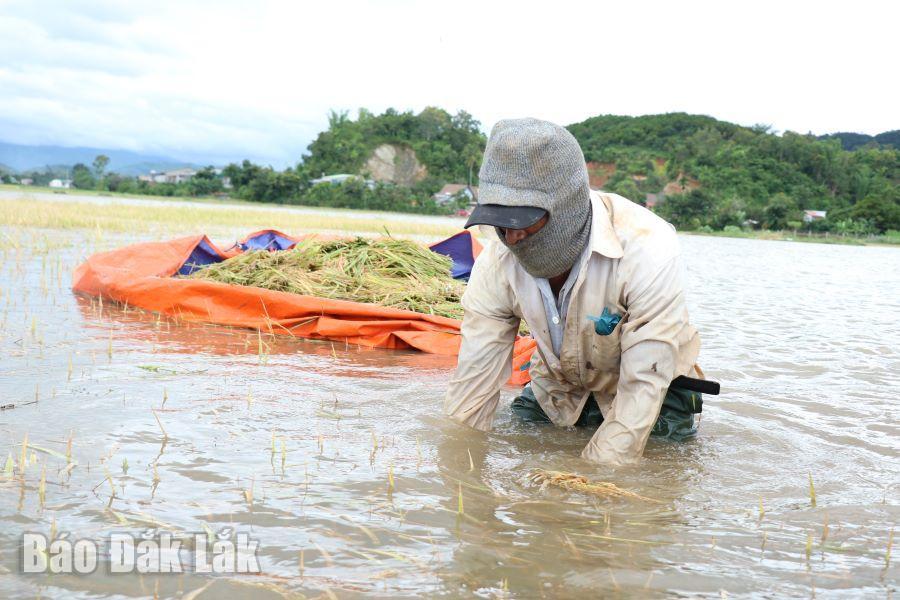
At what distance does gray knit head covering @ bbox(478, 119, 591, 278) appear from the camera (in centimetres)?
203

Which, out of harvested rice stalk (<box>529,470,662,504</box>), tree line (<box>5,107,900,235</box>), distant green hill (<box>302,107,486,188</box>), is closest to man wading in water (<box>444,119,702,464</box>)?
Result: harvested rice stalk (<box>529,470,662,504</box>)

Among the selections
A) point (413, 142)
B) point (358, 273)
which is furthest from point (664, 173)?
point (358, 273)

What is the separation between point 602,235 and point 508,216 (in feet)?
1.08

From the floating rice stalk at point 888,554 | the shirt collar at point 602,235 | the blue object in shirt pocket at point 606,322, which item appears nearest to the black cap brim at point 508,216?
the shirt collar at point 602,235

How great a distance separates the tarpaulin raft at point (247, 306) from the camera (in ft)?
14.6

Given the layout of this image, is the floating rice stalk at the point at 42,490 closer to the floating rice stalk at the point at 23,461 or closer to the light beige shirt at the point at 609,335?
the floating rice stalk at the point at 23,461

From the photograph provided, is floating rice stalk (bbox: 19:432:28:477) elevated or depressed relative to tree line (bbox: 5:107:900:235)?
depressed

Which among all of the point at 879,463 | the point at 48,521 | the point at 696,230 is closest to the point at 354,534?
the point at 48,521

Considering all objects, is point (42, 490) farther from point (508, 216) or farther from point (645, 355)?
point (645, 355)

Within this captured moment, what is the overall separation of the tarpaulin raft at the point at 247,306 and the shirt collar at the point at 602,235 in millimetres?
1631

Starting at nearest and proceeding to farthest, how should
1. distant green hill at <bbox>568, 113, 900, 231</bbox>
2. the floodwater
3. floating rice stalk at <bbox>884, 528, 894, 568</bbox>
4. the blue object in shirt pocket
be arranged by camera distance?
the floodwater < floating rice stalk at <bbox>884, 528, 894, 568</bbox> < the blue object in shirt pocket < distant green hill at <bbox>568, 113, 900, 231</bbox>

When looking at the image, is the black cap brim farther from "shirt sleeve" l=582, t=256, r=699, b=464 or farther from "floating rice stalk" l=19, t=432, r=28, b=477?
"floating rice stalk" l=19, t=432, r=28, b=477

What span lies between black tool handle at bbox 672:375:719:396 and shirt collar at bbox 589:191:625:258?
2.01 feet

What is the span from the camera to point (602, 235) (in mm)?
2213
